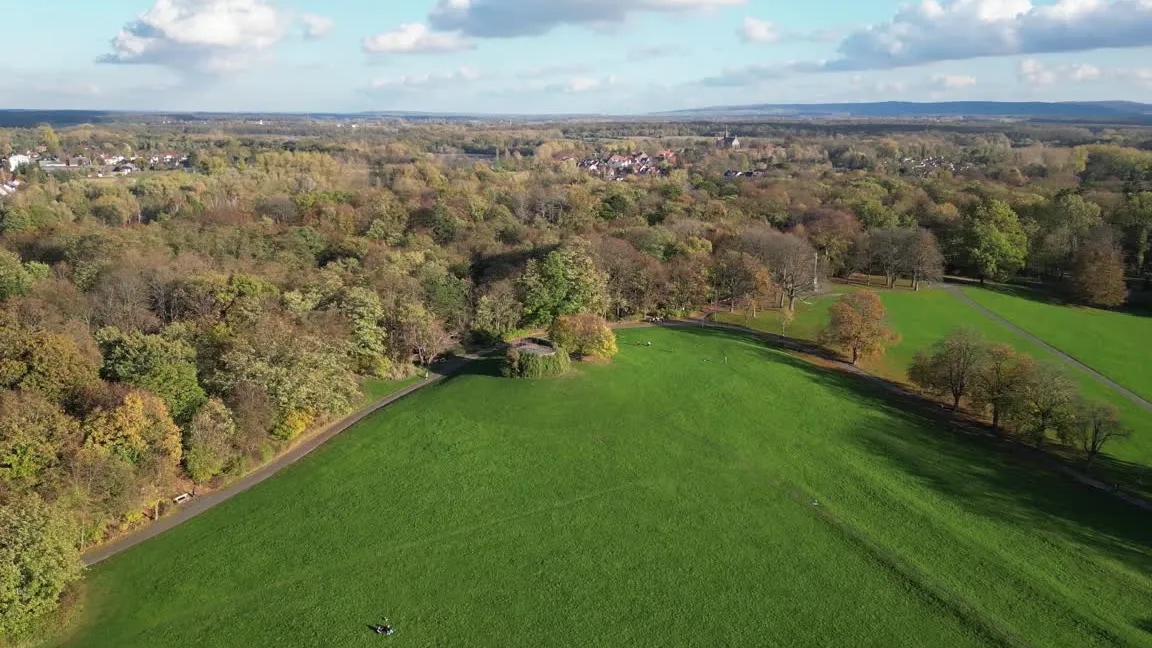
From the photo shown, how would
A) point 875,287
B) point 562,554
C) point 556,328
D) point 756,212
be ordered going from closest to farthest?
point 562,554 < point 556,328 < point 875,287 < point 756,212

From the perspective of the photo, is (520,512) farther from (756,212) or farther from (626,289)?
(756,212)

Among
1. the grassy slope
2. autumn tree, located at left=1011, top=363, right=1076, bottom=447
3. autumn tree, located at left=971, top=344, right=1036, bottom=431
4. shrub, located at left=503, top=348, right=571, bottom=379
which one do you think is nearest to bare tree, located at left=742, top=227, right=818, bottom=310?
the grassy slope

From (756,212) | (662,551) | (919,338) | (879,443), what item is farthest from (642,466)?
(756,212)

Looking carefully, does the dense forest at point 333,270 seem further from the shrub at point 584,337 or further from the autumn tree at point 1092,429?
the autumn tree at point 1092,429

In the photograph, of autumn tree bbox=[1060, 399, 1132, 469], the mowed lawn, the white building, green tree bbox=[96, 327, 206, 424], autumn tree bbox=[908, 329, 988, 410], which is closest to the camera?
the mowed lawn

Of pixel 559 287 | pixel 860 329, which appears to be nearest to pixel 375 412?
pixel 559 287

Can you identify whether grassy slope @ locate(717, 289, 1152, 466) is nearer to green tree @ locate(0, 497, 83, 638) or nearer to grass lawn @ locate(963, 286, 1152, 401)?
grass lawn @ locate(963, 286, 1152, 401)
